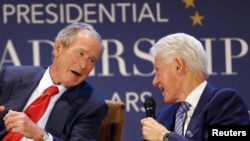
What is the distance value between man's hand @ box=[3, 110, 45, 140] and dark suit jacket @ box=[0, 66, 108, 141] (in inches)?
5.0

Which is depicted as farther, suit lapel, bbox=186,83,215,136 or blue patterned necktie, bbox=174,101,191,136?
blue patterned necktie, bbox=174,101,191,136

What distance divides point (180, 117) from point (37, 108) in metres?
0.75

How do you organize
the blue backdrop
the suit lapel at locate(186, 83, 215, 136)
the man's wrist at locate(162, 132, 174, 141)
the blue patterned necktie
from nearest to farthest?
1. the man's wrist at locate(162, 132, 174, 141)
2. the suit lapel at locate(186, 83, 215, 136)
3. the blue patterned necktie
4. the blue backdrop

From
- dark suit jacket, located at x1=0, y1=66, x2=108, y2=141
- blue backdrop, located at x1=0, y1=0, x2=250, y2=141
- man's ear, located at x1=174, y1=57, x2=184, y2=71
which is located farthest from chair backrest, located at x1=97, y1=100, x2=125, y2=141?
blue backdrop, located at x1=0, y1=0, x2=250, y2=141

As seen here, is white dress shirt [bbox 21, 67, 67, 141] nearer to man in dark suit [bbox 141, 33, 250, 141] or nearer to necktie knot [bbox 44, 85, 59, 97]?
necktie knot [bbox 44, 85, 59, 97]

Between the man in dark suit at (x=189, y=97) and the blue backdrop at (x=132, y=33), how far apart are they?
1.41 m

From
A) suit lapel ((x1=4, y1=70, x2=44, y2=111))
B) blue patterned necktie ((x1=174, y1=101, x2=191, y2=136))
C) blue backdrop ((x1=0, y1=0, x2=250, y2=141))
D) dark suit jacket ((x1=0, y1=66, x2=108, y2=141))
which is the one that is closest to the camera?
blue patterned necktie ((x1=174, y1=101, x2=191, y2=136))

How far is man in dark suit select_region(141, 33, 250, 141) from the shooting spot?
11.7 feet

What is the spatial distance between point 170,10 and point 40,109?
1610 millimetres

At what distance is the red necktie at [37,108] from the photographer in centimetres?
393

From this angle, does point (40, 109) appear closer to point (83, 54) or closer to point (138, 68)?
point (83, 54)

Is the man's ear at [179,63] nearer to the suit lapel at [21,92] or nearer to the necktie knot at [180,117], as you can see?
the necktie knot at [180,117]

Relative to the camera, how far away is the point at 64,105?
3945mm

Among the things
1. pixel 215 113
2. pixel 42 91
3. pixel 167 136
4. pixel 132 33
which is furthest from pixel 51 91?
pixel 132 33
